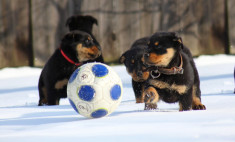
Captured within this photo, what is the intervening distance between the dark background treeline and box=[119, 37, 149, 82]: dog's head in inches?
133

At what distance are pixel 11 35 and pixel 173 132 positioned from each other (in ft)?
19.6

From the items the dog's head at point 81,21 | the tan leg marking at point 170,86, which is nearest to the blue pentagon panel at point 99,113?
the tan leg marking at point 170,86

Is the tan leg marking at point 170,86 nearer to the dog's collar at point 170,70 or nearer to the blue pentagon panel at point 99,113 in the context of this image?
the dog's collar at point 170,70

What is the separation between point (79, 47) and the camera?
5.03 meters

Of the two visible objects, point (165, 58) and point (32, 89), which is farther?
point (32, 89)

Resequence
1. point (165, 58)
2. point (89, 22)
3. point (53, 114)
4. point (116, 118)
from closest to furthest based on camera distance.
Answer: point (116, 118) → point (165, 58) → point (53, 114) → point (89, 22)

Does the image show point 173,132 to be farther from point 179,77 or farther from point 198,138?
point 179,77

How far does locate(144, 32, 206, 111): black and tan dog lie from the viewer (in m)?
3.88

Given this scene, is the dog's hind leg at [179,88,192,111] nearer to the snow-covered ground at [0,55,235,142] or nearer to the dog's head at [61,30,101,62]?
the snow-covered ground at [0,55,235,142]

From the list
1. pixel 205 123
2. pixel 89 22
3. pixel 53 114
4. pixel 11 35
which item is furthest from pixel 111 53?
pixel 205 123

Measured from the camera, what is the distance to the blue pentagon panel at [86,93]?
366 cm

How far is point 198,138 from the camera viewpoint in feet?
9.20

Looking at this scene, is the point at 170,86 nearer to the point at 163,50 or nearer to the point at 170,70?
the point at 170,70

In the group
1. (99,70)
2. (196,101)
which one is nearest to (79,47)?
(99,70)
